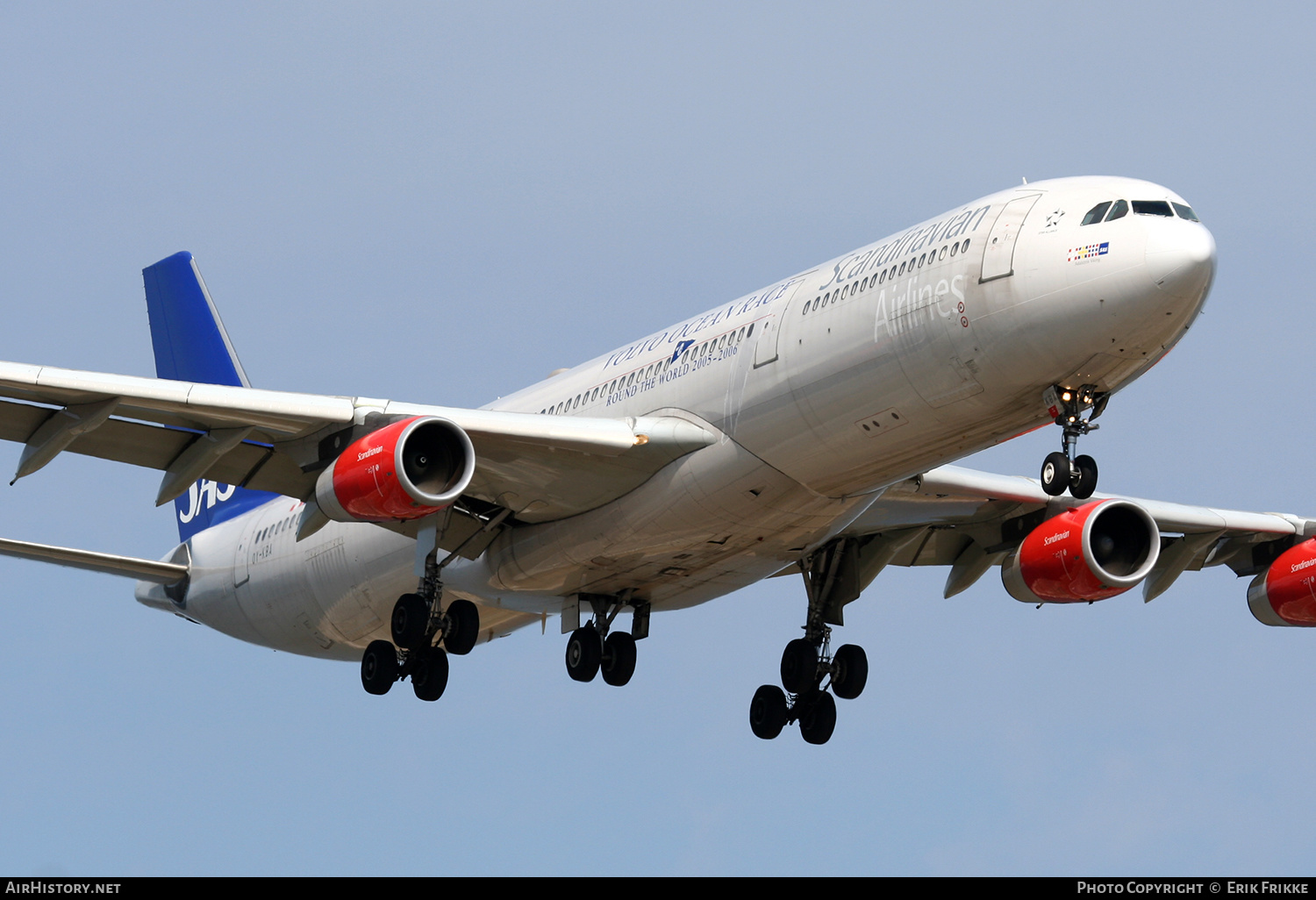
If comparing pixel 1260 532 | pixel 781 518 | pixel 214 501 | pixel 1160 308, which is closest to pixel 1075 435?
pixel 1160 308

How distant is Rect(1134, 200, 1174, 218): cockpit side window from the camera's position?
25906mm

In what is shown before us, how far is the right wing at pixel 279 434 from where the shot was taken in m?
28.2

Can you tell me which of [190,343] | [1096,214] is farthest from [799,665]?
[190,343]

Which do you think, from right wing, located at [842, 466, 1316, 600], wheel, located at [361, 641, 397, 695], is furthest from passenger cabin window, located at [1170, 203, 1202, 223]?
wheel, located at [361, 641, 397, 695]

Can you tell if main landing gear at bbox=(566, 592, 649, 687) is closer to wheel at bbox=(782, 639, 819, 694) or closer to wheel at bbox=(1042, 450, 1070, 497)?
wheel at bbox=(782, 639, 819, 694)

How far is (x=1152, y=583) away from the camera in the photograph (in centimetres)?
3734

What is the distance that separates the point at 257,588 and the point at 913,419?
15.4 metres

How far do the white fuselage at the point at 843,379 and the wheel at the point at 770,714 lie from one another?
303 cm

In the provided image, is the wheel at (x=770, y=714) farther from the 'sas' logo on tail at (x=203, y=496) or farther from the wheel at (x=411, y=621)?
the 'sas' logo on tail at (x=203, y=496)

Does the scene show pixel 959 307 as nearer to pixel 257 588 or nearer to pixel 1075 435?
pixel 1075 435

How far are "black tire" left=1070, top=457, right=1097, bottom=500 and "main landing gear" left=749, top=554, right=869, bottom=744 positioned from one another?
30.2 feet

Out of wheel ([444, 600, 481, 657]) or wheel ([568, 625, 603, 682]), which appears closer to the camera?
wheel ([444, 600, 481, 657])

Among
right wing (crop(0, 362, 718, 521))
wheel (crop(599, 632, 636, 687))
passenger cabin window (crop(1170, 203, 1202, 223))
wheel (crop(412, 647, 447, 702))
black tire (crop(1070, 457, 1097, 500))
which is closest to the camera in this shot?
passenger cabin window (crop(1170, 203, 1202, 223))

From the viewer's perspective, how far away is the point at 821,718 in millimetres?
35219
